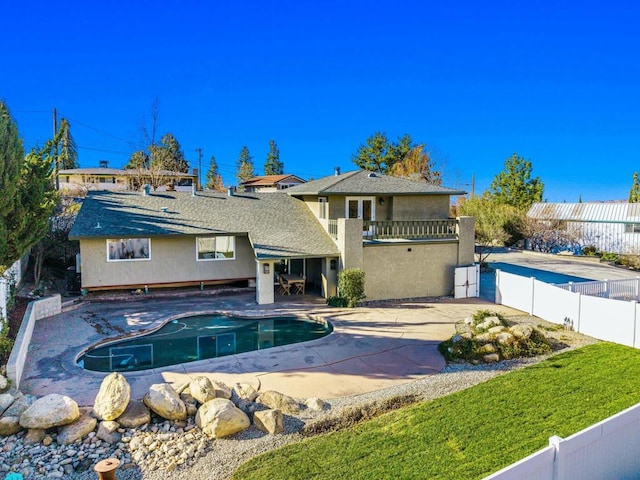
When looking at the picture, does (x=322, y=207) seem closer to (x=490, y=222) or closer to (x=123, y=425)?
(x=123, y=425)

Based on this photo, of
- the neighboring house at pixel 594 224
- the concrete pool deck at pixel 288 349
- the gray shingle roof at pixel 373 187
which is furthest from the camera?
the neighboring house at pixel 594 224

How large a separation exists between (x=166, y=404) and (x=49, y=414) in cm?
199

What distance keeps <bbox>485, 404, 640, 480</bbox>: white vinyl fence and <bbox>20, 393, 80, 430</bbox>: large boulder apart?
23.7 ft

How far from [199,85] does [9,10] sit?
23.9 m

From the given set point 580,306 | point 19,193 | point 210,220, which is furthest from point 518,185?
point 19,193

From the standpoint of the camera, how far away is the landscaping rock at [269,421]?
7934 millimetres

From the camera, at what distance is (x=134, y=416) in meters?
8.18

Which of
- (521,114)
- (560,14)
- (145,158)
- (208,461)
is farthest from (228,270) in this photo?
(521,114)

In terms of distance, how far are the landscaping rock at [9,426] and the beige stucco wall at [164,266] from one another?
39.7 feet

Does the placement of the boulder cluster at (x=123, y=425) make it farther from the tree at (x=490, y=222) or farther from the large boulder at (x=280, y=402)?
the tree at (x=490, y=222)

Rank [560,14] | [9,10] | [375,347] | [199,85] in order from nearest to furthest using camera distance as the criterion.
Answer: [375,347] → [9,10] → [560,14] → [199,85]

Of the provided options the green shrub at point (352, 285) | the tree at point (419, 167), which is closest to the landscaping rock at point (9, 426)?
the green shrub at point (352, 285)

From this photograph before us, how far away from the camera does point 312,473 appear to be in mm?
6602

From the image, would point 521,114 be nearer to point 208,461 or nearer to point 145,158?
point 145,158
